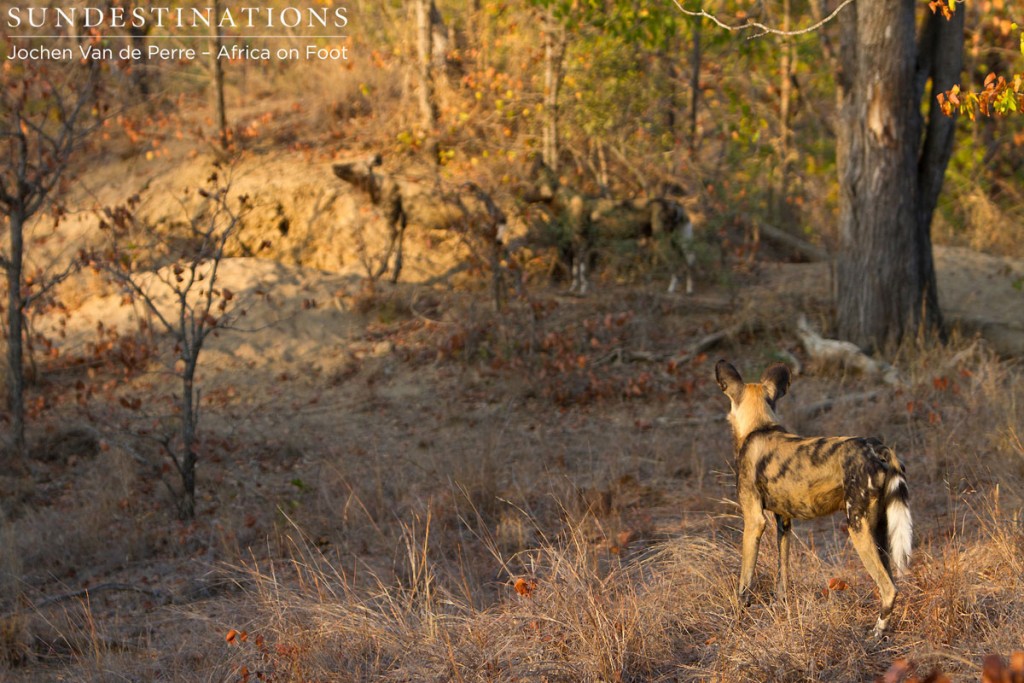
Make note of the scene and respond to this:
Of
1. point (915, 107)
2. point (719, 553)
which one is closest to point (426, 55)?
point (915, 107)

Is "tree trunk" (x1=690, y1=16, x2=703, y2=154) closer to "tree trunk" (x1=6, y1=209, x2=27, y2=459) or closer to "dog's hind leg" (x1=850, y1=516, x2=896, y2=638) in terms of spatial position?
"tree trunk" (x1=6, y1=209, x2=27, y2=459)

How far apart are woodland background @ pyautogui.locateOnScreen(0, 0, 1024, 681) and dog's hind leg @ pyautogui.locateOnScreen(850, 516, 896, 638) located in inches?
8.3

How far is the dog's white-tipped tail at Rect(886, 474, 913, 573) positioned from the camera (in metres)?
3.60

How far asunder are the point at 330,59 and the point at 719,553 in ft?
47.3

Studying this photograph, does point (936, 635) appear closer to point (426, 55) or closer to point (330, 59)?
point (426, 55)

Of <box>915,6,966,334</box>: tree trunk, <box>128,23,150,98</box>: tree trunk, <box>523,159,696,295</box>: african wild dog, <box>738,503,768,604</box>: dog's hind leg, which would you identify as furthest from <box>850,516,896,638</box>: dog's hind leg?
<box>128,23,150,98</box>: tree trunk

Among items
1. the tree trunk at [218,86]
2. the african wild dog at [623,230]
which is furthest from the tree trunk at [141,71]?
the african wild dog at [623,230]

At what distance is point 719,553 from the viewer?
186 inches

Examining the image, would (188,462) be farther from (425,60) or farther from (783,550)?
(425,60)

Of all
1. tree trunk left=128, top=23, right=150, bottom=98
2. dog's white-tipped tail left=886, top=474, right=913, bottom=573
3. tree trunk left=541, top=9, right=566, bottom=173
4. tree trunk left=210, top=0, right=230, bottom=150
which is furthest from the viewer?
tree trunk left=128, top=23, right=150, bottom=98

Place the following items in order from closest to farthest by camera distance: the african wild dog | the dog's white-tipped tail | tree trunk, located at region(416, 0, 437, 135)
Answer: the dog's white-tipped tail < the african wild dog < tree trunk, located at region(416, 0, 437, 135)

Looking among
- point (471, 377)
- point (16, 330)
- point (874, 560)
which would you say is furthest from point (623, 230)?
point (874, 560)

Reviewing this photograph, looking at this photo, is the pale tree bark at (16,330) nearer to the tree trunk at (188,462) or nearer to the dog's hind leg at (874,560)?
the tree trunk at (188,462)

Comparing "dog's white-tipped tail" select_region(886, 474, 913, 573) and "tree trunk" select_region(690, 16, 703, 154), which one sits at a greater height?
"tree trunk" select_region(690, 16, 703, 154)
